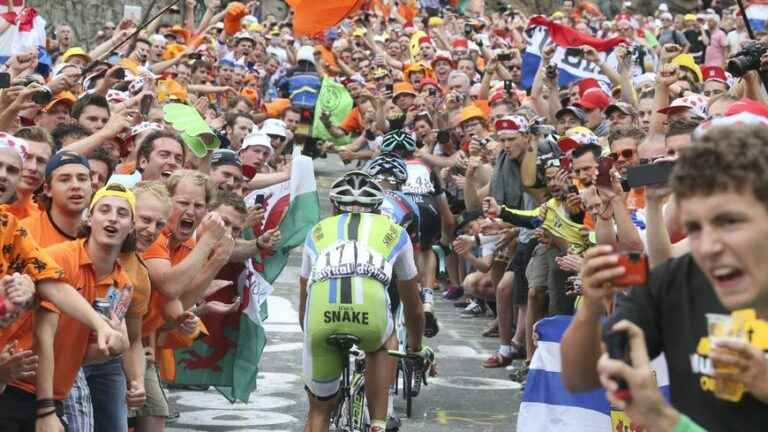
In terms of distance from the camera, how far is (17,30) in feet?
54.0

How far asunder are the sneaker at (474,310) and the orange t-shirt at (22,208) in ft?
31.5

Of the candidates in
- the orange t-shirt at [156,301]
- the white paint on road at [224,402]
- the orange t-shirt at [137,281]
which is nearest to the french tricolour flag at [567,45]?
the white paint on road at [224,402]

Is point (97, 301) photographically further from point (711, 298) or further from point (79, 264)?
point (711, 298)

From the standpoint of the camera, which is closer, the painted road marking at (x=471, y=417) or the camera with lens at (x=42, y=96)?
the camera with lens at (x=42, y=96)

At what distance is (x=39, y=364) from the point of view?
20.4 ft

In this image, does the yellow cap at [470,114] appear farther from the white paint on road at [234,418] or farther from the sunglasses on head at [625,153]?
the sunglasses on head at [625,153]

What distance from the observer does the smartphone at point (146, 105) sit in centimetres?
1156

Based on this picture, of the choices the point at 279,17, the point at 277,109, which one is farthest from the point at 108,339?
the point at 279,17

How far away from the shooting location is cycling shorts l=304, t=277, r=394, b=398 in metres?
8.35

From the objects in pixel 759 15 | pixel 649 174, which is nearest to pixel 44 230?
pixel 649 174

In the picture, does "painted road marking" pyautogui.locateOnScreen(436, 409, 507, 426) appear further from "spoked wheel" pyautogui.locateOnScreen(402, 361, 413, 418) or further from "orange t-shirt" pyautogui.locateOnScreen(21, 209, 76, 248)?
"orange t-shirt" pyautogui.locateOnScreen(21, 209, 76, 248)

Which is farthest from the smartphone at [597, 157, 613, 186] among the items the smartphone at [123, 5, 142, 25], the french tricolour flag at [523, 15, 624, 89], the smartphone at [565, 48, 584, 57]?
the smartphone at [123, 5, 142, 25]

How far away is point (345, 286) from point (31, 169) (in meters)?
1.90

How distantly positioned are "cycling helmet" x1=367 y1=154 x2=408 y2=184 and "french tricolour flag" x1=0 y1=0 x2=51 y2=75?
5.33 meters
